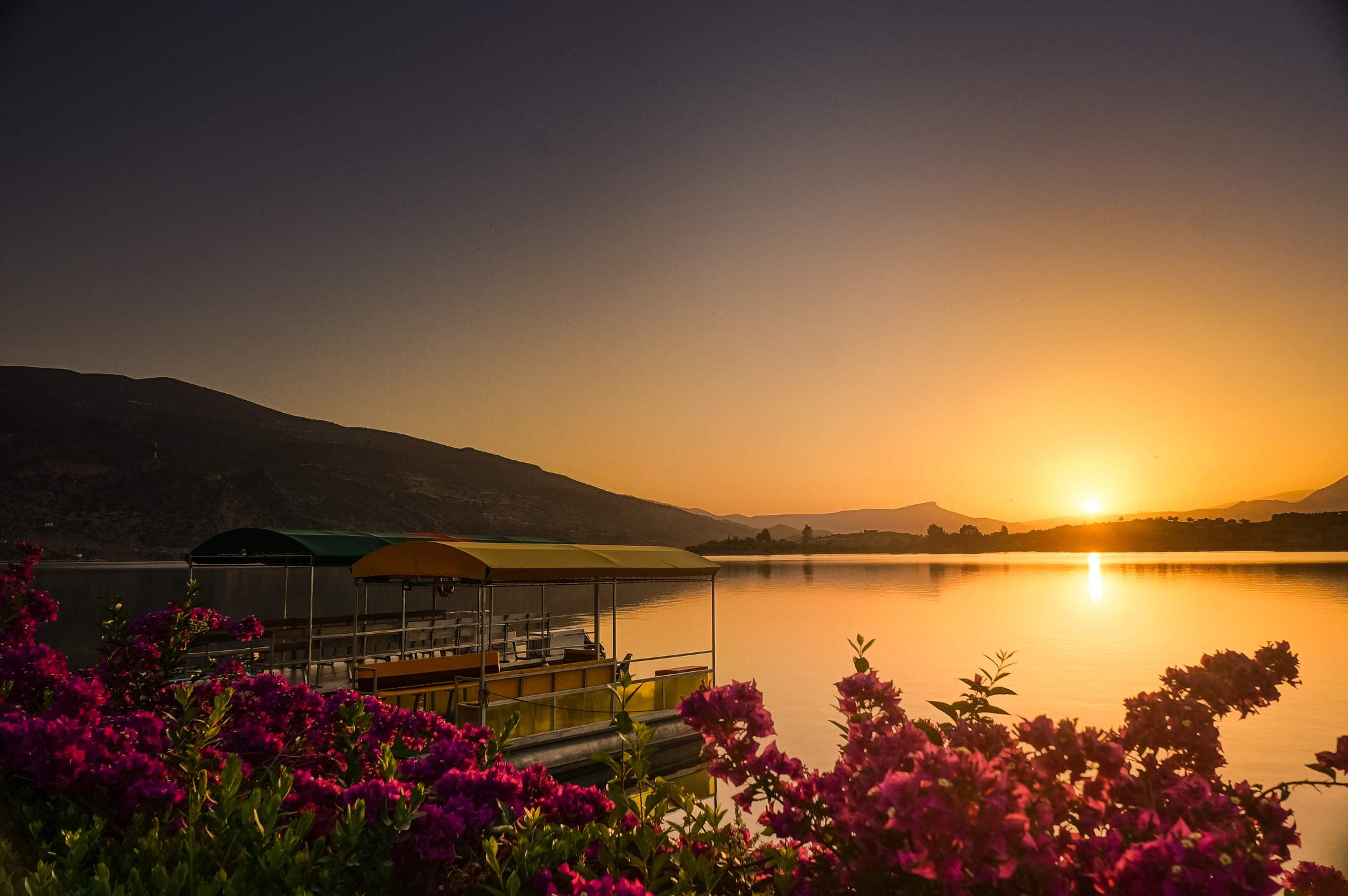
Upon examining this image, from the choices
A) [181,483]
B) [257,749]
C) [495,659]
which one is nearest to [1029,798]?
[257,749]

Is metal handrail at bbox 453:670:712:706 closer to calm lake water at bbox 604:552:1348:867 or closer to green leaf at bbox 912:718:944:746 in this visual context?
calm lake water at bbox 604:552:1348:867

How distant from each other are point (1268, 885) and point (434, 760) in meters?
3.14

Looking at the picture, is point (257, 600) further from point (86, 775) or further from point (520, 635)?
point (86, 775)

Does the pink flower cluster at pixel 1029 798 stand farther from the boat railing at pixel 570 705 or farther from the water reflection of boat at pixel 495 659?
the boat railing at pixel 570 705

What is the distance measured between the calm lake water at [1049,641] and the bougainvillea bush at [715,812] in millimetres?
5406

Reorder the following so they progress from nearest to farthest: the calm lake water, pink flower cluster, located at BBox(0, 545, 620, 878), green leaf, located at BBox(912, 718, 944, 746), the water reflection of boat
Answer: pink flower cluster, located at BBox(0, 545, 620, 878) < green leaf, located at BBox(912, 718, 944, 746) < the water reflection of boat < the calm lake water

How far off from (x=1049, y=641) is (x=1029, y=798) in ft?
149

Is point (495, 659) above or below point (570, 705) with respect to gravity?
above

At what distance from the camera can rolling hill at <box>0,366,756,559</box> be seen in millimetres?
131375

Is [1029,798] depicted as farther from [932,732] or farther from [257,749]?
[257,749]

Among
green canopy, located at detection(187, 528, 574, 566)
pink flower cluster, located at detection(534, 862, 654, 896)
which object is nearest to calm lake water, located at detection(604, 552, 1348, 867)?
pink flower cluster, located at detection(534, 862, 654, 896)

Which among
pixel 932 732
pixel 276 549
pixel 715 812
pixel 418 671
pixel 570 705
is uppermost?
pixel 276 549

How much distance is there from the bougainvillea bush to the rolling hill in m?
131

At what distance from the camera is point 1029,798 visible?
2.39m
